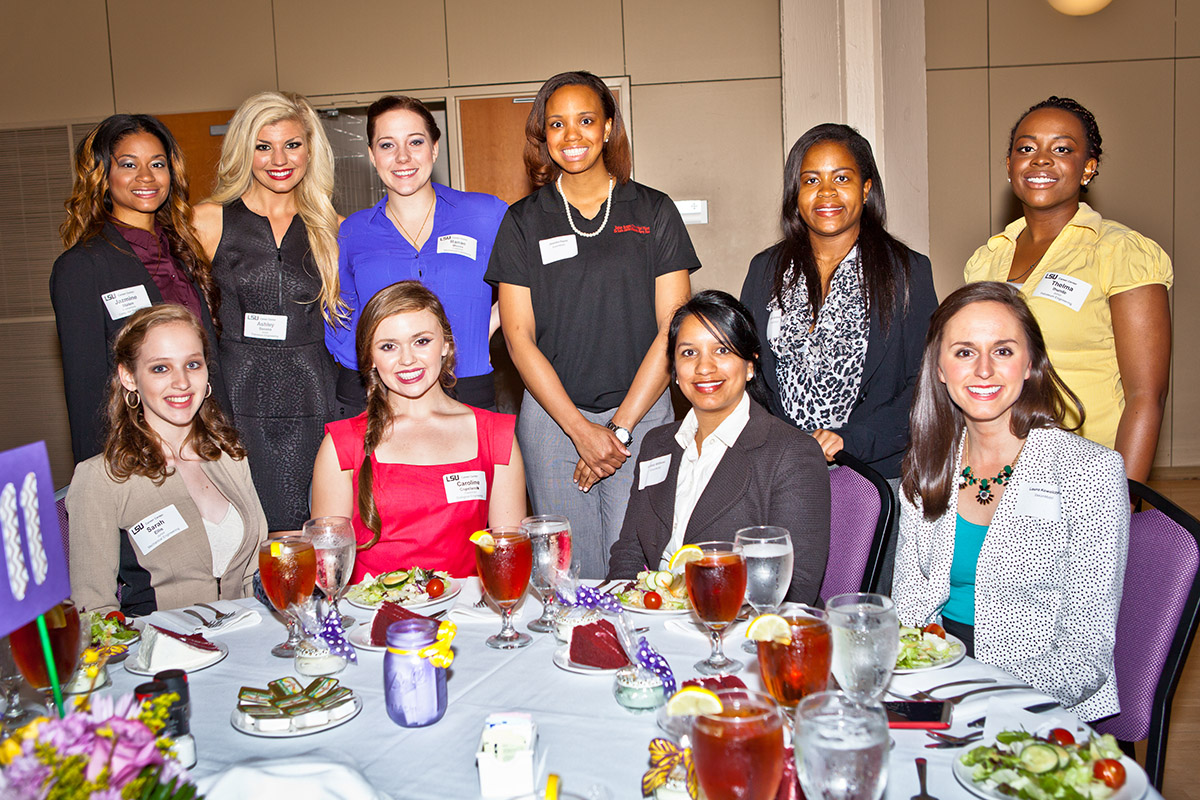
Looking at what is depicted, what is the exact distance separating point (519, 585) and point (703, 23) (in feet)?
18.3

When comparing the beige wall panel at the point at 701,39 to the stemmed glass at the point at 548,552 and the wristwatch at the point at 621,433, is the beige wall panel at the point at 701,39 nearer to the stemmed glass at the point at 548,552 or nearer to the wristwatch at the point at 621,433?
the wristwatch at the point at 621,433

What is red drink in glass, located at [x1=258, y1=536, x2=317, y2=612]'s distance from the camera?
146 cm

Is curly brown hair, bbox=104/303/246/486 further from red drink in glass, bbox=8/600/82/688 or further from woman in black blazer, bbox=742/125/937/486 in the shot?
woman in black blazer, bbox=742/125/937/486

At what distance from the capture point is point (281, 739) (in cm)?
123

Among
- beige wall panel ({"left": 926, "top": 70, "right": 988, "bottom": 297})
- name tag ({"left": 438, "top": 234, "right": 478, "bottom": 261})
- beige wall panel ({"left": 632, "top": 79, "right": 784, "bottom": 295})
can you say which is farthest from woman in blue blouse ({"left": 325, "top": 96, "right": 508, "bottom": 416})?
beige wall panel ({"left": 926, "top": 70, "right": 988, "bottom": 297})

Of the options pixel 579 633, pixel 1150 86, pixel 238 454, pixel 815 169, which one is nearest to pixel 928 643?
pixel 579 633

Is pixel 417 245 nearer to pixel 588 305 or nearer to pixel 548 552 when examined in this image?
pixel 588 305

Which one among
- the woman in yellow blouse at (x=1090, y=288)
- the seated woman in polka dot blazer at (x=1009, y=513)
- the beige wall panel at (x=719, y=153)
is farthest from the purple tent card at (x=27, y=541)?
the beige wall panel at (x=719, y=153)

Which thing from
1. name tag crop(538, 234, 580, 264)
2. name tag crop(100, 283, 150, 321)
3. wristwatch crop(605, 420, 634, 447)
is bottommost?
wristwatch crop(605, 420, 634, 447)

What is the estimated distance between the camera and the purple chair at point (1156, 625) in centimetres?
158

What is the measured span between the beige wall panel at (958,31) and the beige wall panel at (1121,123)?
0.72ft

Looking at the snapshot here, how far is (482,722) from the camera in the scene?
126 cm

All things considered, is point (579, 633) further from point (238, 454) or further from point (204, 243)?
point (204, 243)

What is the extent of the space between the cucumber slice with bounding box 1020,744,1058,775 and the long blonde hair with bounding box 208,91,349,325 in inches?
104
